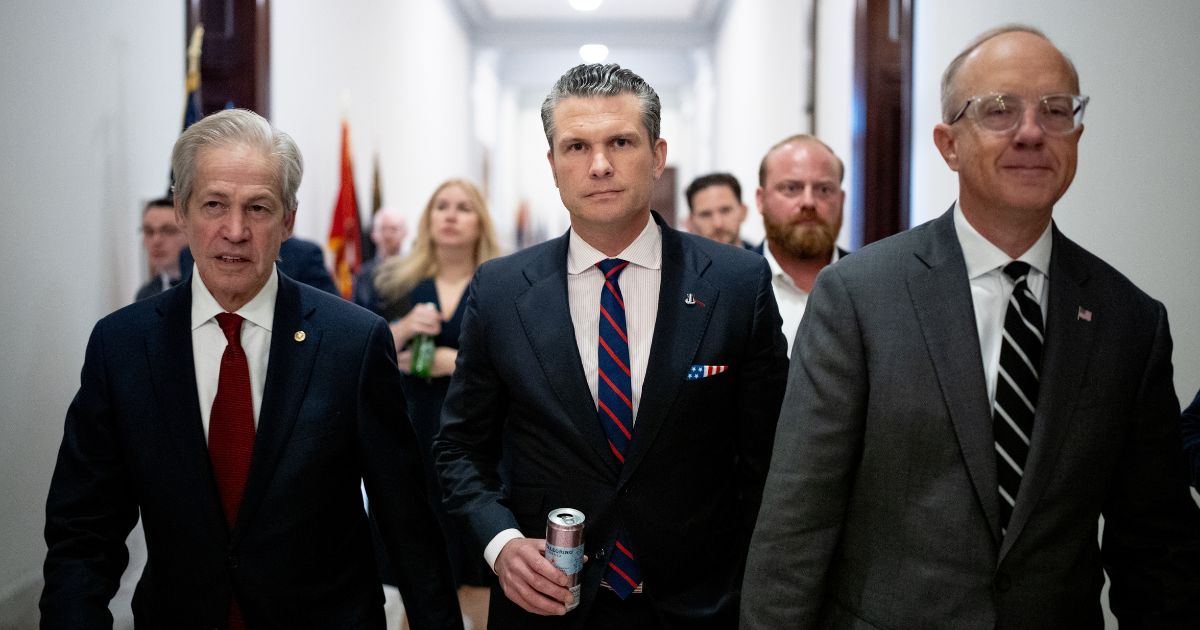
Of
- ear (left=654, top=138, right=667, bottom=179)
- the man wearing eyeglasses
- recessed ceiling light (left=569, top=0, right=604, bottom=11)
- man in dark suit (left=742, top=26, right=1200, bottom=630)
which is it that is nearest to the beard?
ear (left=654, top=138, right=667, bottom=179)

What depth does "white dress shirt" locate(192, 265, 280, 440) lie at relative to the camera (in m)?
1.56

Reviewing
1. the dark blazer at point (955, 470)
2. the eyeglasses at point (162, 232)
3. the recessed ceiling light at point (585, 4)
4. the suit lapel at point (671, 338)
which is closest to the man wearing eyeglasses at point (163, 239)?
the eyeglasses at point (162, 232)

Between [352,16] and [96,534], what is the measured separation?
597 centimetres

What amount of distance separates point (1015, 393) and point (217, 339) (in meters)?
1.34

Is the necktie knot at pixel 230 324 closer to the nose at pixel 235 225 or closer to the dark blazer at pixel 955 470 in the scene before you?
the nose at pixel 235 225

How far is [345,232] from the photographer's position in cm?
618

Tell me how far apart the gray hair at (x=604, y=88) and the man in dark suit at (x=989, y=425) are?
0.54 meters

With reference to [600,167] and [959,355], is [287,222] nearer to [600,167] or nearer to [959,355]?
[600,167]

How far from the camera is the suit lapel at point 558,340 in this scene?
5.32 feet

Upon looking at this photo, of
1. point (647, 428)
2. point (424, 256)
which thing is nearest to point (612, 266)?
point (647, 428)

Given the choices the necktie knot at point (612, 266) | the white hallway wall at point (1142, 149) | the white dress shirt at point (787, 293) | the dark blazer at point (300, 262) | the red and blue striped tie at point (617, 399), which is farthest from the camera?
the dark blazer at point (300, 262)

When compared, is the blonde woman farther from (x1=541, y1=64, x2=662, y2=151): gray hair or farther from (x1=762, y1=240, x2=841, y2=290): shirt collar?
(x1=541, y1=64, x2=662, y2=151): gray hair

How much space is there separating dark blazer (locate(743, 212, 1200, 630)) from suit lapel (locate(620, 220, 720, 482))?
25cm

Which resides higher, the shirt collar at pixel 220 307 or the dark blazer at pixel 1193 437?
the shirt collar at pixel 220 307
